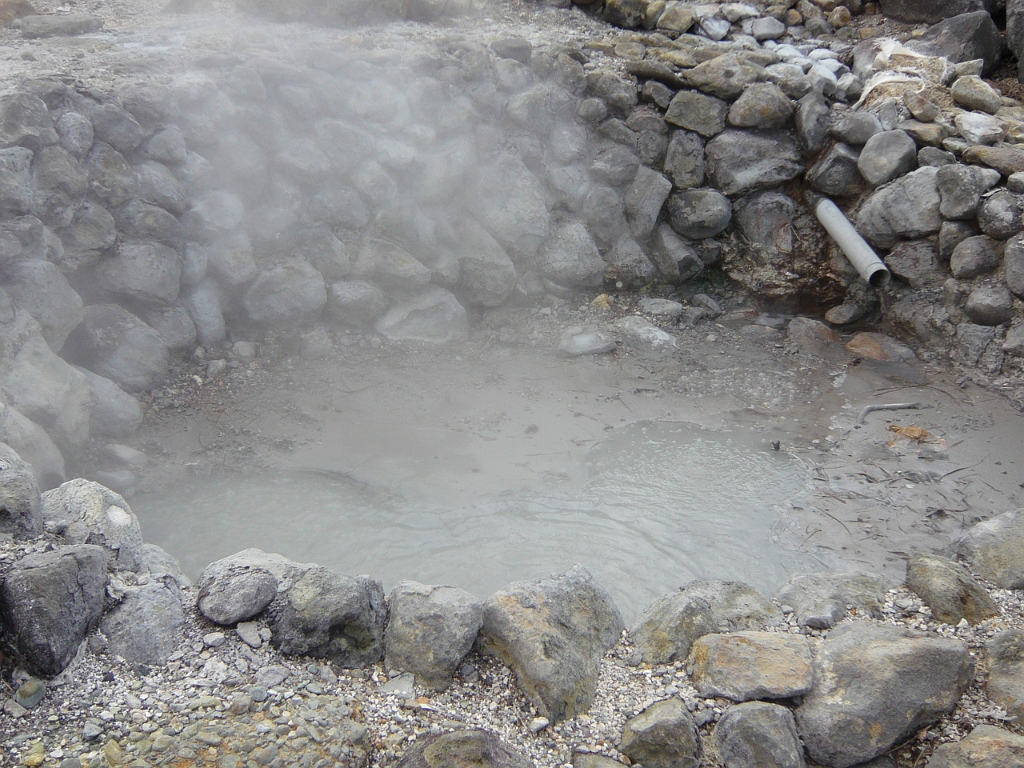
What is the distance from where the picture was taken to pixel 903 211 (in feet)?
21.3

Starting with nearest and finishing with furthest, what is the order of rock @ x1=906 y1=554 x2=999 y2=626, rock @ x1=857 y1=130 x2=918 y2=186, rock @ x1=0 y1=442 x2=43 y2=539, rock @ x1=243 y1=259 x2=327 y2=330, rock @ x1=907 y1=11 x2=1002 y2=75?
rock @ x1=0 y1=442 x2=43 y2=539, rock @ x1=906 y1=554 x2=999 y2=626, rock @ x1=243 y1=259 x2=327 y2=330, rock @ x1=857 y1=130 x2=918 y2=186, rock @ x1=907 y1=11 x2=1002 y2=75

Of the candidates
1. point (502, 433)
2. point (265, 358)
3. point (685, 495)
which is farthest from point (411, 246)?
point (685, 495)

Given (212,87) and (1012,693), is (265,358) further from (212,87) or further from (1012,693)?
(1012,693)

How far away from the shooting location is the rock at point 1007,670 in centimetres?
262

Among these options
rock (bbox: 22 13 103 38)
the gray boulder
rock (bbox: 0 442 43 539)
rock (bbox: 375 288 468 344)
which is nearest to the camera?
rock (bbox: 0 442 43 539)

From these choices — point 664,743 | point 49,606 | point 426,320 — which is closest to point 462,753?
point 664,743

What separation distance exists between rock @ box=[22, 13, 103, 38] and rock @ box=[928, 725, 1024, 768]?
751 centimetres

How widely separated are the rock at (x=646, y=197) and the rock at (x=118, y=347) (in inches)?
168

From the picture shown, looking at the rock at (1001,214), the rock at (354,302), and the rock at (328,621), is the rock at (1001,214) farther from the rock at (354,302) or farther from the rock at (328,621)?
the rock at (328,621)

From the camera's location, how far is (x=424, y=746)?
90.9 inches

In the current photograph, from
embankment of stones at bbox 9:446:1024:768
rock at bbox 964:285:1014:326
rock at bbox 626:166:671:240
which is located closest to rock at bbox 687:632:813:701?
embankment of stones at bbox 9:446:1024:768

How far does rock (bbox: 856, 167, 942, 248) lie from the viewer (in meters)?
6.38

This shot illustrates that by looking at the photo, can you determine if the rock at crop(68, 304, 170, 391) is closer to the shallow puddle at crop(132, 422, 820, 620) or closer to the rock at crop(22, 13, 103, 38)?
the shallow puddle at crop(132, 422, 820, 620)

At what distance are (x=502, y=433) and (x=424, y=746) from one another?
317 cm
